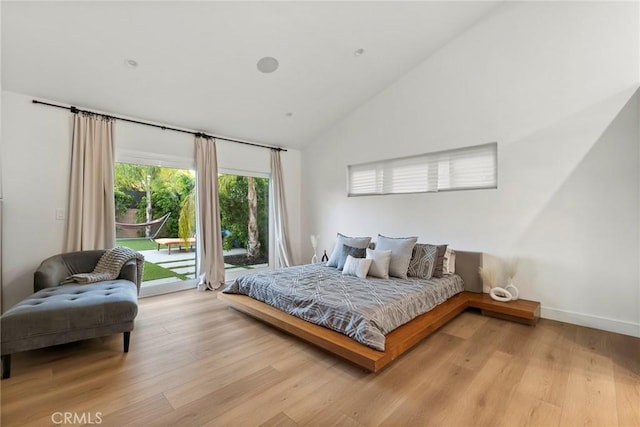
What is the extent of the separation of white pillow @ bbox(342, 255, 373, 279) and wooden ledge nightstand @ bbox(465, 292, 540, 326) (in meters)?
1.24

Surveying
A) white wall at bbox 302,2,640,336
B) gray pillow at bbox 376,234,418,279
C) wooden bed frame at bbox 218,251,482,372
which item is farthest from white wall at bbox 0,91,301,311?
white wall at bbox 302,2,640,336

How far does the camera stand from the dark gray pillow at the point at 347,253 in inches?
149

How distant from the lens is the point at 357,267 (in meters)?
3.45

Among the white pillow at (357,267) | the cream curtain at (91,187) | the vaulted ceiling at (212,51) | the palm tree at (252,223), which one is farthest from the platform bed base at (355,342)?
the vaulted ceiling at (212,51)

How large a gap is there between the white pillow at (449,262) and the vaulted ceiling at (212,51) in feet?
8.87

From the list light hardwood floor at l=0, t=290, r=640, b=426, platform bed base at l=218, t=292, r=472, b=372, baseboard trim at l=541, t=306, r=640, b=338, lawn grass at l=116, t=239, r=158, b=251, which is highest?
lawn grass at l=116, t=239, r=158, b=251

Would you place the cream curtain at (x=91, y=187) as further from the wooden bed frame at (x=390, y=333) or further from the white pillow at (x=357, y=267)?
the white pillow at (x=357, y=267)

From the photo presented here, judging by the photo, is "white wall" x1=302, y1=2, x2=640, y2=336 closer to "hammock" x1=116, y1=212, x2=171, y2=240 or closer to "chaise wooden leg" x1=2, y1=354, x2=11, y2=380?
"hammock" x1=116, y1=212, x2=171, y2=240

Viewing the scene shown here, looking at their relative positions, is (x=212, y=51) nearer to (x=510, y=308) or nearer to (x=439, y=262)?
(x=439, y=262)

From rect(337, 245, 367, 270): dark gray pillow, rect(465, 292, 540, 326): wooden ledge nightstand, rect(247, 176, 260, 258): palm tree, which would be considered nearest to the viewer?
rect(465, 292, 540, 326): wooden ledge nightstand

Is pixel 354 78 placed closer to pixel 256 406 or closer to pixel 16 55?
pixel 16 55

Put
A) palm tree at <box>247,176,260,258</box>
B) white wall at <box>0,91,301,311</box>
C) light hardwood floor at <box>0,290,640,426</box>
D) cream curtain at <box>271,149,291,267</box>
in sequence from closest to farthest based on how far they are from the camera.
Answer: light hardwood floor at <box>0,290,640,426</box>
white wall at <box>0,91,301,311</box>
palm tree at <box>247,176,260,258</box>
cream curtain at <box>271,149,291,267</box>

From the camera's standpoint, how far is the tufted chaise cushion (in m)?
2.00

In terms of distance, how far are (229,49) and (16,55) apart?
2014 mm
